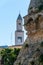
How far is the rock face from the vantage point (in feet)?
73.3

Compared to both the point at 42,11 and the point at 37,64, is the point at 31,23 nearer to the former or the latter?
the point at 42,11

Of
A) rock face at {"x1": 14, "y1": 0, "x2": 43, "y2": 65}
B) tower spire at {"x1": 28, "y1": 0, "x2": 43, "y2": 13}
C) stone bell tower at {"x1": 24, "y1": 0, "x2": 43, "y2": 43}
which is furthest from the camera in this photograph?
tower spire at {"x1": 28, "y1": 0, "x2": 43, "y2": 13}

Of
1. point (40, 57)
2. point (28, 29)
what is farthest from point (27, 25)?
point (40, 57)

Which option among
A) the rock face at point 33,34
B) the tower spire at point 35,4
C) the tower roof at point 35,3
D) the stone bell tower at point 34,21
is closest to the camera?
the rock face at point 33,34

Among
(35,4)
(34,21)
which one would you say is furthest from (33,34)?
(35,4)

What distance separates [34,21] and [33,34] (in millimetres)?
972

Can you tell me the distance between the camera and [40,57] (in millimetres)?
21250

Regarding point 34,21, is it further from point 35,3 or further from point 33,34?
point 35,3

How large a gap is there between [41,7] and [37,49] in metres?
3.19

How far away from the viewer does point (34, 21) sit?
76.2ft

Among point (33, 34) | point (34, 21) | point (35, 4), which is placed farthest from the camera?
point (35, 4)

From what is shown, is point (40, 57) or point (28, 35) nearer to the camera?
point (40, 57)

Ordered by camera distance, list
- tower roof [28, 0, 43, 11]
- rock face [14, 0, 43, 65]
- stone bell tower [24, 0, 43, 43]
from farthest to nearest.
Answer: tower roof [28, 0, 43, 11]
stone bell tower [24, 0, 43, 43]
rock face [14, 0, 43, 65]

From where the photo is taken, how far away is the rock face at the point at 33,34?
73.3 ft
